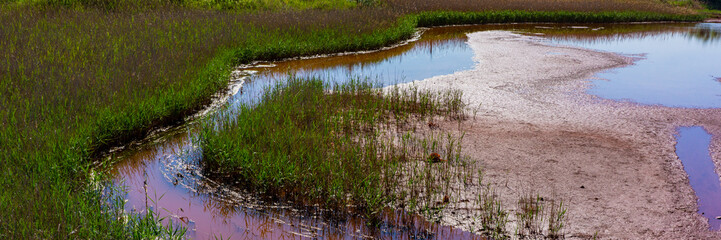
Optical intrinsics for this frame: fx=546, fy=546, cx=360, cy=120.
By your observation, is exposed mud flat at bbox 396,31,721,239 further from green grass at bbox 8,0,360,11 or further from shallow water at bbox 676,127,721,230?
green grass at bbox 8,0,360,11

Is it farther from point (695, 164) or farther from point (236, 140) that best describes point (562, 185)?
point (236, 140)

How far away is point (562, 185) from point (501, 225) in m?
1.17

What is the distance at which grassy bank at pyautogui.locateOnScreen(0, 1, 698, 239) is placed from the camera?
13.1 ft

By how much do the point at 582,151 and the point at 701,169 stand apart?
4.07 feet

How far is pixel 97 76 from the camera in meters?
7.43

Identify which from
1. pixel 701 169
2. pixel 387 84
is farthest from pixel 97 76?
pixel 701 169

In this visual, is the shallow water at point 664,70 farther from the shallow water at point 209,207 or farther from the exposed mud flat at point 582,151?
the shallow water at point 209,207

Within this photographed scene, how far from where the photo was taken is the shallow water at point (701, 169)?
502cm

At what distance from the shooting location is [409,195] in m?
5.09

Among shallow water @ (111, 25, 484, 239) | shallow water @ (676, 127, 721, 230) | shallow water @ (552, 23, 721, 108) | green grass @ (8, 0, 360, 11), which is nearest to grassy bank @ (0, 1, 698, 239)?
green grass @ (8, 0, 360, 11)

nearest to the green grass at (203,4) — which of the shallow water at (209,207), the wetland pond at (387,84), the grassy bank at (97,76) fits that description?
the grassy bank at (97,76)

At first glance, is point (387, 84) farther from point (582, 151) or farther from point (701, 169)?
point (701, 169)

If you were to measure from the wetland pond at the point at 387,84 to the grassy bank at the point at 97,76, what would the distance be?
42 centimetres

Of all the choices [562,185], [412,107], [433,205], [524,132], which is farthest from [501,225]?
[412,107]
